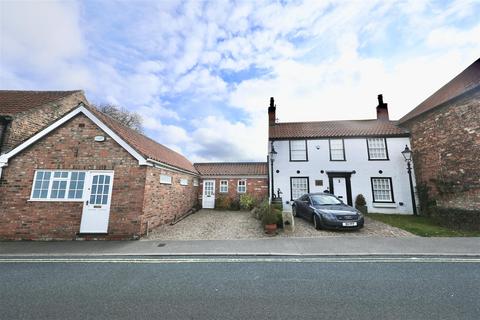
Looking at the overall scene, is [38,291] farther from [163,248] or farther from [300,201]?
[300,201]

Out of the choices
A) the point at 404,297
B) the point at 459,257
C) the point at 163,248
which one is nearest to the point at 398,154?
the point at 459,257

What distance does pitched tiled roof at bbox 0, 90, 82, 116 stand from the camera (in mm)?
10844

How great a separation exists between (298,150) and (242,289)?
1343 centimetres

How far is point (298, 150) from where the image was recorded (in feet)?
53.2

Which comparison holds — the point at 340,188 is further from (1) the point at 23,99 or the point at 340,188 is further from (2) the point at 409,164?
(1) the point at 23,99

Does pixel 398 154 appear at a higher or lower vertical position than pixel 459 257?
higher

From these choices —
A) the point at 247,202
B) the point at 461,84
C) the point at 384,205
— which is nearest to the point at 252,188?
the point at 247,202

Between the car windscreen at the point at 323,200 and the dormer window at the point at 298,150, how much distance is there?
199 inches

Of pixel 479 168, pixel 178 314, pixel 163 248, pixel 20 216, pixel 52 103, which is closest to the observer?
pixel 178 314

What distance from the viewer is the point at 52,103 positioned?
12.0 meters

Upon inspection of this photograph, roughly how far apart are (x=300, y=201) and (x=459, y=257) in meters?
6.98

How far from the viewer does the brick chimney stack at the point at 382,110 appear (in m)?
18.0

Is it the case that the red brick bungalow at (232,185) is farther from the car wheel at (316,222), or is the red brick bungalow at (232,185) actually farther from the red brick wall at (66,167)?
the red brick wall at (66,167)

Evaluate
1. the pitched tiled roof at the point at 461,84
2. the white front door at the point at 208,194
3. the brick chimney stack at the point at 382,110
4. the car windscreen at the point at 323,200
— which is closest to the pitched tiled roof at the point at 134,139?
the white front door at the point at 208,194
